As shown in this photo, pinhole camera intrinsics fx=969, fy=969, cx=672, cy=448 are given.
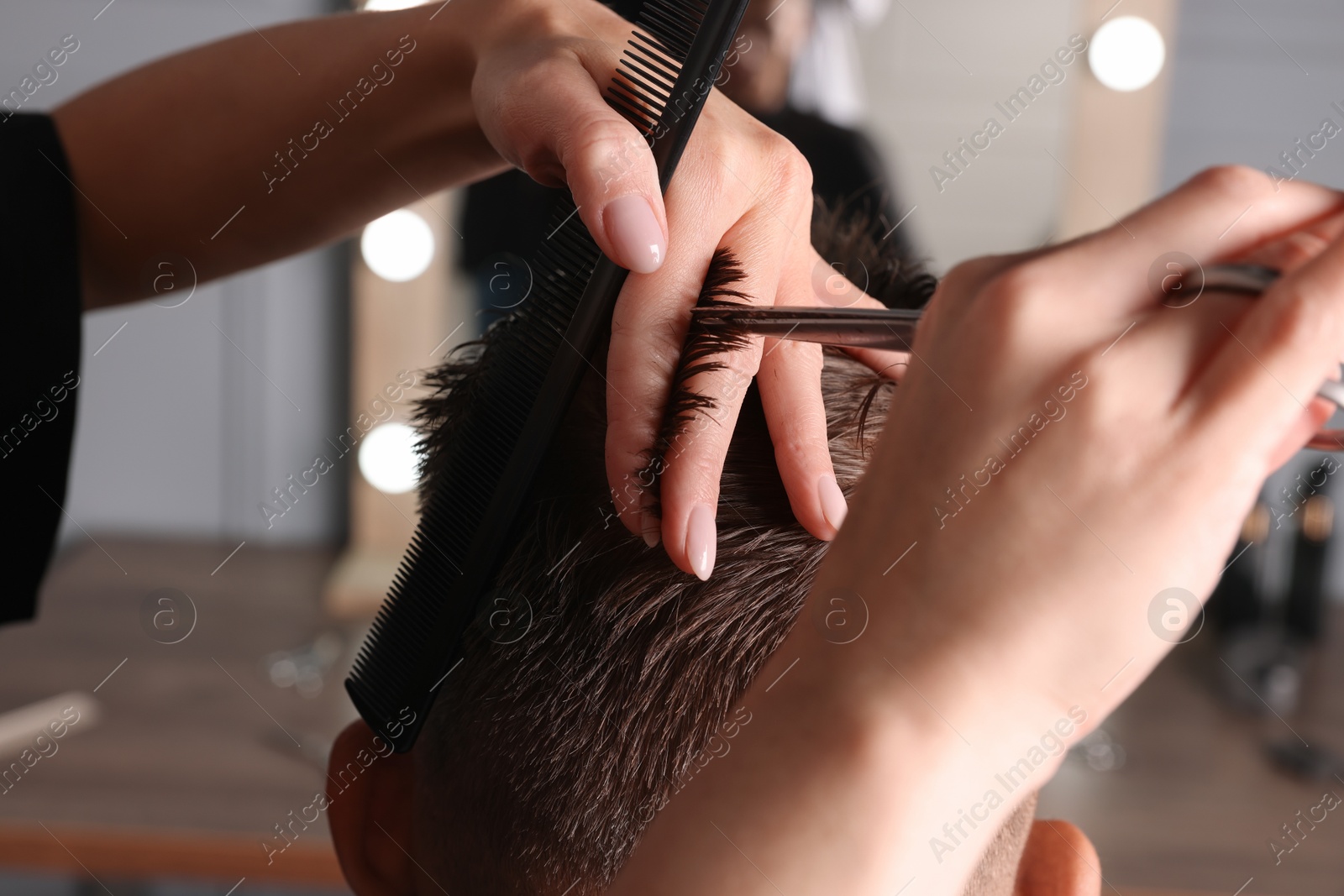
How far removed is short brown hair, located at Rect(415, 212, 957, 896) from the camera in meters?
0.46

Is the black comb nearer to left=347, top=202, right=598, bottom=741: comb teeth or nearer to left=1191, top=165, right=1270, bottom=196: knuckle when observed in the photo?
left=347, top=202, right=598, bottom=741: comb teeth

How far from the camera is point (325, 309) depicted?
1.70 meters

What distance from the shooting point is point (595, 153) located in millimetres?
419

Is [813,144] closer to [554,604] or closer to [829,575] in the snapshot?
[554,604]

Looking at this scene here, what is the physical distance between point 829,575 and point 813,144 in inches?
56.7

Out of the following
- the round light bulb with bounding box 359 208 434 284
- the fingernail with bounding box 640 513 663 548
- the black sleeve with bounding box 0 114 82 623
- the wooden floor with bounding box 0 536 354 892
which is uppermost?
the fingernail with bounding box 640 513 663 548

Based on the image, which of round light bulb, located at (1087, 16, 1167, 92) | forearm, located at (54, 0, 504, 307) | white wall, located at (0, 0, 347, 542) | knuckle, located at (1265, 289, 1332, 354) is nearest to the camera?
knuckle, located at (1265, 289, 1332, 354)

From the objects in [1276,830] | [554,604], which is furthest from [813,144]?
[554,604]

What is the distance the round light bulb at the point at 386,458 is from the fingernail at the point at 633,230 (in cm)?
132

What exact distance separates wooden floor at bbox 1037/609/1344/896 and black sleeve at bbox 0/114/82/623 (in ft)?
3.74

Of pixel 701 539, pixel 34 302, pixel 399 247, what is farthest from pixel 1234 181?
pixel 399 247

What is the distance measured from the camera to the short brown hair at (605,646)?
0.46 metres

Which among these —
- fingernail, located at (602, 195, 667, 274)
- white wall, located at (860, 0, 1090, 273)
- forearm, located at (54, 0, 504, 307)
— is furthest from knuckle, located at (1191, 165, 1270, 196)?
white wall, located at (860, 0, 1090, 273)

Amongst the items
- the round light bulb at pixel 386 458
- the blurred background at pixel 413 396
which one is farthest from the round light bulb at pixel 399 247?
the round light bulb at pixel 386 458
